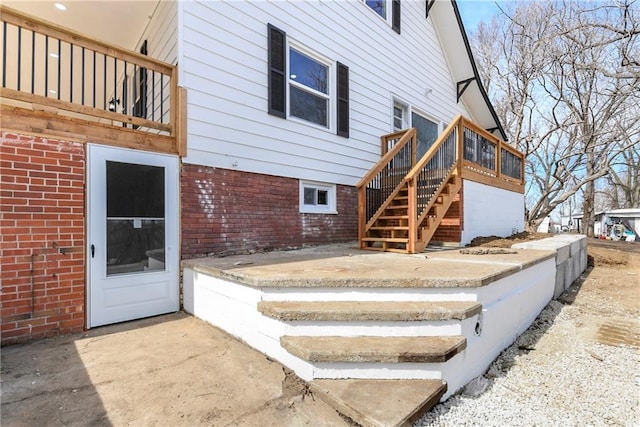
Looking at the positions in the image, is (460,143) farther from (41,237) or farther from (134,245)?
(41,237)

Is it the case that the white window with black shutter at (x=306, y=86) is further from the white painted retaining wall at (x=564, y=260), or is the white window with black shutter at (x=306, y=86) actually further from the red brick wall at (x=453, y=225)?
the white painted retaining wall at (x=564, y=260)

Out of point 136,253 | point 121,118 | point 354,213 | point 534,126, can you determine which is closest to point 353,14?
point 354,213

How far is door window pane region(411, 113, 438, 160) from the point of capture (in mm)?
8377

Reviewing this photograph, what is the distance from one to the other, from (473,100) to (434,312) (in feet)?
32.8

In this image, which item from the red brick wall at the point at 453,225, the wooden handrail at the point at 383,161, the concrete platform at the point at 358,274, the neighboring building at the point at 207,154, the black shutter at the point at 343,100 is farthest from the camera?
the black shutter at the point at 343,100

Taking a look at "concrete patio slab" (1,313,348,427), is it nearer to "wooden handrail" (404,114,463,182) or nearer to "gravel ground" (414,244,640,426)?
"gravel ground" (414,244,640,426)

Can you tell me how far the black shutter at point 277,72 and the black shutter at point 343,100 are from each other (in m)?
1.33

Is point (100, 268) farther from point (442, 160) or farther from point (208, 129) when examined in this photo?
point (442, 160)

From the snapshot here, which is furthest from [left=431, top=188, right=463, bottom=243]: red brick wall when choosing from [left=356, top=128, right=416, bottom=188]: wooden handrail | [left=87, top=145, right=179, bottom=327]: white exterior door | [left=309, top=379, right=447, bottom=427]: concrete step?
[left=87, top=145, right=179, bottom=327]: white exterior door

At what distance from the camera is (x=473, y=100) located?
10.3 metres

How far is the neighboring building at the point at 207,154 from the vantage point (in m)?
3.22

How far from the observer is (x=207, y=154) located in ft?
14.4

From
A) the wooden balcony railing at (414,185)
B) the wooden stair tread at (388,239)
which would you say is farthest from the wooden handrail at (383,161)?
the wooden stair tread at (388,239)

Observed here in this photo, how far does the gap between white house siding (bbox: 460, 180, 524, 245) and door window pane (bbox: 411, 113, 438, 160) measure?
206 centimetres
